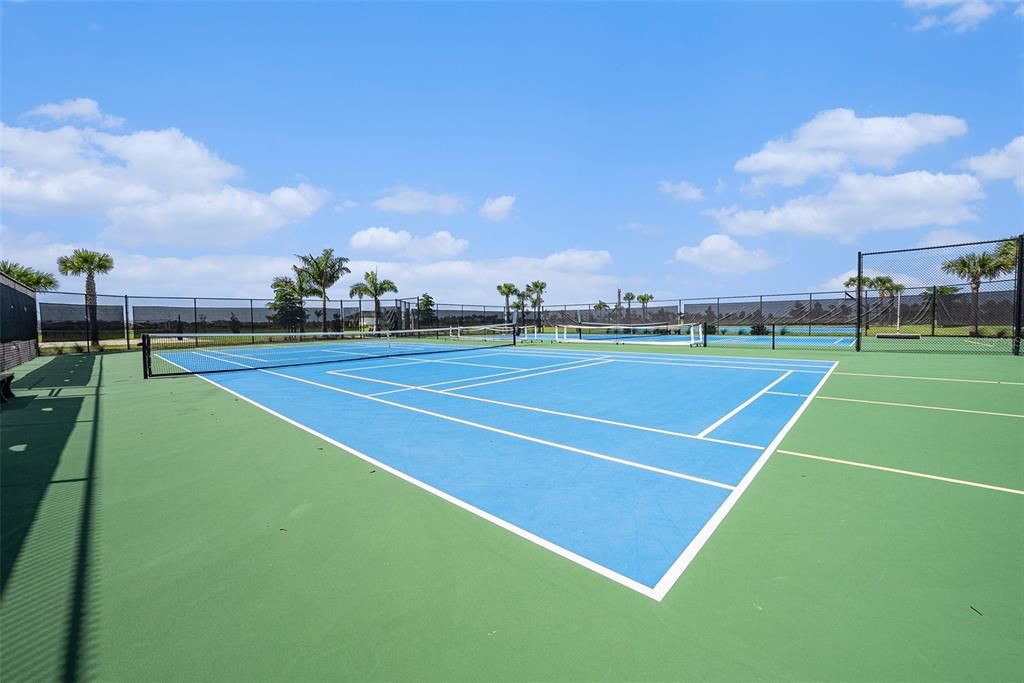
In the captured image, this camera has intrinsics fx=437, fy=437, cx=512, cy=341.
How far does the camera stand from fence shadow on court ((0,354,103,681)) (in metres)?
2.33

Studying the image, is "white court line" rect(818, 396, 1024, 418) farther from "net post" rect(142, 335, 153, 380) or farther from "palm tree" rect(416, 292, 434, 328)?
"palm tree" rect(416, 292, 434, 328)

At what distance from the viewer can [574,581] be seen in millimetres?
2830

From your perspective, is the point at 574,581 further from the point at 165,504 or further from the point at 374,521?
the point at 165,504

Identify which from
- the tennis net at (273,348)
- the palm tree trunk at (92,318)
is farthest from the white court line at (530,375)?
the palm tree trunk at (92,318)

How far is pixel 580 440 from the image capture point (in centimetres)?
592

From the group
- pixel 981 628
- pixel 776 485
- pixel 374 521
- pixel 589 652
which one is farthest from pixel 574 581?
pixel 776 485

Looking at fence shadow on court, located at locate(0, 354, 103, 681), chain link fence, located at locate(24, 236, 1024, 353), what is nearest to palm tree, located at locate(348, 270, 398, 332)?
chain link fence, located at locate(24, 236, 1024, 353)

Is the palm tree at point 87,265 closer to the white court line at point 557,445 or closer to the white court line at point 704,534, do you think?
the white court line at point 557,445

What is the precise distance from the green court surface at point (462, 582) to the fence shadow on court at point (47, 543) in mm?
19

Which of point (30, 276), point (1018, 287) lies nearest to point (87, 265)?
point (30, 276)

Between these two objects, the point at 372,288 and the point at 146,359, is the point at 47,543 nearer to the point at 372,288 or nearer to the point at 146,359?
the point at 146,359

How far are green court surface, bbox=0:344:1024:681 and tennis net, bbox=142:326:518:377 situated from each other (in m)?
11.5

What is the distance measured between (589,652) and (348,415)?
20.9ft

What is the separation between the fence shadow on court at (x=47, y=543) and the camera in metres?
2.33
